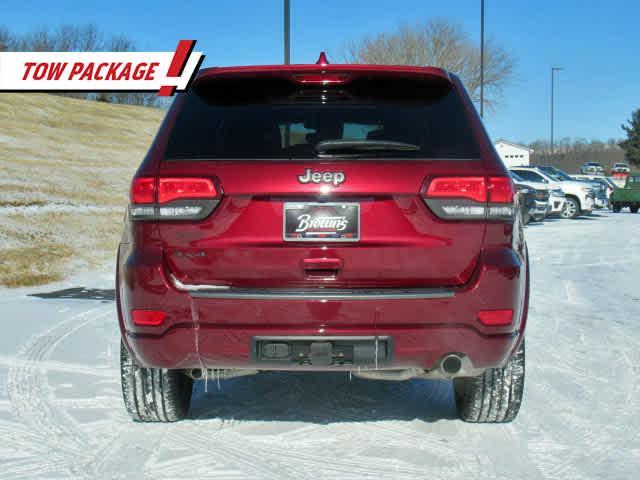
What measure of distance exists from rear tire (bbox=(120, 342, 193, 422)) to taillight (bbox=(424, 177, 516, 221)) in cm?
155

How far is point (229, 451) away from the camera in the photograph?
3619mm

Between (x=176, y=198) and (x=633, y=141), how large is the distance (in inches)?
3920

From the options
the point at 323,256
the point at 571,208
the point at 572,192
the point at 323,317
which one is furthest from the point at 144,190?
the point at 571,208

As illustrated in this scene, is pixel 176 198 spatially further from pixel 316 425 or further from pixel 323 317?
pixel 316 425

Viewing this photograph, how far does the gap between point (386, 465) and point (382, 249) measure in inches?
38.2

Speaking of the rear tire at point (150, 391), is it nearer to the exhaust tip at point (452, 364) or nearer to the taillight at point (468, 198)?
the exhaust tip at point (452, 364)

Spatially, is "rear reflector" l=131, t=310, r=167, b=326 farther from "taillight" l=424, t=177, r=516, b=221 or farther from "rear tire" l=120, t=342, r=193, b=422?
"taillight" l=424, t=177, r=516, b=221

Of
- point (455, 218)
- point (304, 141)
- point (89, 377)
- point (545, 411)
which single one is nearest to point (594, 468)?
point (545, 411)

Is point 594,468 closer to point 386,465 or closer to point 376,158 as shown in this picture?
point 386,465

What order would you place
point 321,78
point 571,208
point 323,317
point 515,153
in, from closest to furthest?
point 323,317 → point 321,78 → point 571,208 → point 515,153

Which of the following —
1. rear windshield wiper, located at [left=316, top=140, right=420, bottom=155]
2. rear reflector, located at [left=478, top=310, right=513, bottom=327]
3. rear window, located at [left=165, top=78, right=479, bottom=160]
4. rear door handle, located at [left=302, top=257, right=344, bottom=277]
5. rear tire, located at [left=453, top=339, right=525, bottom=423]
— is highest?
rear window, located at [left=165, top=78, right=479, bottom=160]

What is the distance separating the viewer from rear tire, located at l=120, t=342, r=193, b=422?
3836 millimetres

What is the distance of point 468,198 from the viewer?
130 inches

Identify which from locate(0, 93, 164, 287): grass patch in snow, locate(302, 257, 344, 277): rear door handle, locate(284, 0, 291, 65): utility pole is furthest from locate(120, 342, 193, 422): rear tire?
locate(284, 0, 291, 65): utility pole
